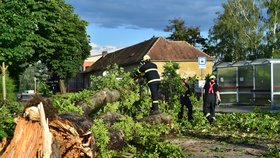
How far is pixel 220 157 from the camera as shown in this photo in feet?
27.9

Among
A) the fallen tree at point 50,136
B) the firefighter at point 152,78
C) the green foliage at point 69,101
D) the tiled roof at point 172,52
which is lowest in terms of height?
the fallen tree at point 50,136

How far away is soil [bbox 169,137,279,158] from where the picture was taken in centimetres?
902

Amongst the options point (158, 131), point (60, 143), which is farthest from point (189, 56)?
point (60, 143)

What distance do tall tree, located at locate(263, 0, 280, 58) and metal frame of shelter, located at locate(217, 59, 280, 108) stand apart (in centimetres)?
2856

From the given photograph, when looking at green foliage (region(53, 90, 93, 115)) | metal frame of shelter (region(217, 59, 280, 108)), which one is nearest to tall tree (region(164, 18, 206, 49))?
metal frame of shelter (region(217, 59, 280, 108))

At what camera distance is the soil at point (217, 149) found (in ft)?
29.6

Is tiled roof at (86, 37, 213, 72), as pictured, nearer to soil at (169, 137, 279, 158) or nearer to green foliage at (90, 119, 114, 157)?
soil at (169, 137, 279, 158)

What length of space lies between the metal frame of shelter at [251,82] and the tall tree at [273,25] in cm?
2856

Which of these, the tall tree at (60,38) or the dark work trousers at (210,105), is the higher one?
the tall tree at (60,38)

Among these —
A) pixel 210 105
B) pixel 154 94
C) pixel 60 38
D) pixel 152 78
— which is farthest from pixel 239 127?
pixel 60 38

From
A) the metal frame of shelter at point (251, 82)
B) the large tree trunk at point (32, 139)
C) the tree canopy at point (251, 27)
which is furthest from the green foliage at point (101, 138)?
the tree canopy at point (251, 27)

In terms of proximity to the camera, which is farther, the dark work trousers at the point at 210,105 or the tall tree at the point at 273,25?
the tall tree at the point at 273,25

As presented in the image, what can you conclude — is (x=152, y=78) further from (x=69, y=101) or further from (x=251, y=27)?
(x=251, y=27)

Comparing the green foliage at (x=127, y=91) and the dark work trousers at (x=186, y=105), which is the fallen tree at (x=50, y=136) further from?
the dark work trousers at (x=186, y=105)
